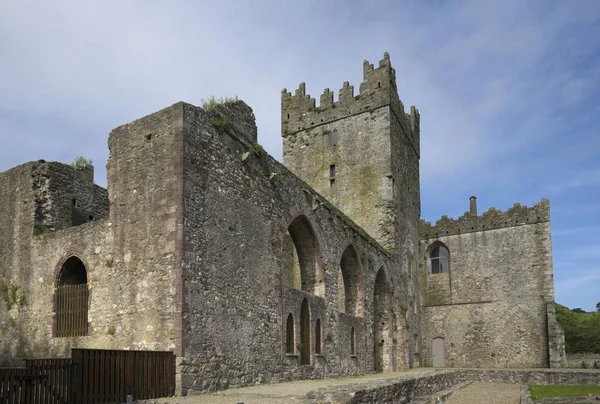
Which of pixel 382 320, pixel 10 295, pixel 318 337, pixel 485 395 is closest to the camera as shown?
pixel 10 295

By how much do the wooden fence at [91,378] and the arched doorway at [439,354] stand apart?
24.6m

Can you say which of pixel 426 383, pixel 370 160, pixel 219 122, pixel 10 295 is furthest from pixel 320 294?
pixel 370 160

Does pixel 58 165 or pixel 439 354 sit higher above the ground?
pixel 58 165

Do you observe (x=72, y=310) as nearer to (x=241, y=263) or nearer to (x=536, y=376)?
(x=241, y=263)

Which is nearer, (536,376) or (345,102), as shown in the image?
(536,376)

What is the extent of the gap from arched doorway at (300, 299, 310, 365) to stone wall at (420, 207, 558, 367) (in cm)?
1762

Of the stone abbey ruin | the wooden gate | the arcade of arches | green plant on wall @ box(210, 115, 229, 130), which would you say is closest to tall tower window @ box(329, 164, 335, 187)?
the stone abbey ruin

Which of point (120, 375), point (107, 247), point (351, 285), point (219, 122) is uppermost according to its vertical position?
point (219, 122)

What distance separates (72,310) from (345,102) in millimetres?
19635

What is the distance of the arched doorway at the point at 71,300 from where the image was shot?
46.2ft

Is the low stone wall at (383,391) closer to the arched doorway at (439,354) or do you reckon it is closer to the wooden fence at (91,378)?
the wooden fence at (91,378)

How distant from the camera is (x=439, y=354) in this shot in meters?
33.5

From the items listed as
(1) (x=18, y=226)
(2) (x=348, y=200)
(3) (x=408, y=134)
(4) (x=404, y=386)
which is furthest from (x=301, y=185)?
(3) (x=408, y=134)

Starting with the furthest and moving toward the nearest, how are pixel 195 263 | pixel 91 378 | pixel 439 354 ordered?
pixel 439 354 < pixel 195 263 < pixel 91 378
